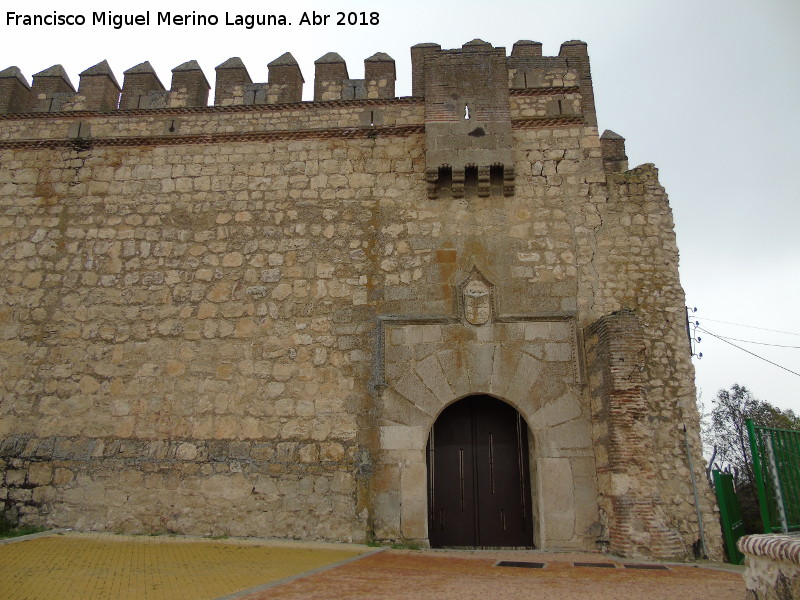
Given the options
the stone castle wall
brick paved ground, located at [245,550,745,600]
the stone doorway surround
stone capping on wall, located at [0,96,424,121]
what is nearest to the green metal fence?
brick paved ground, located at [245,550,745,600]

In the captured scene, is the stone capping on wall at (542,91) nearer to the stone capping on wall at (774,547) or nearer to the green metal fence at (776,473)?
the green metal fence at (776,473)

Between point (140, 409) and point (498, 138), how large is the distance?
5.88 metres

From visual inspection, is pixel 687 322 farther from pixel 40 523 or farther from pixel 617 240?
pixel 40 523

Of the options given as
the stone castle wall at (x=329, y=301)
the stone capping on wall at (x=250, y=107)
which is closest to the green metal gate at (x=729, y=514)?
the stone castle wall at (x=329, y=301)

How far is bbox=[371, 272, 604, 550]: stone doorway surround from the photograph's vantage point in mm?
6633

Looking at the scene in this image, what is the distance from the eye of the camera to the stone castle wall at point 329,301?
6.79 metres

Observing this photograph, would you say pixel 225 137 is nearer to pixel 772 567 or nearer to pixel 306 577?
pixel 306 577

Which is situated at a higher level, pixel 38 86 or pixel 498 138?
pixel 38 86

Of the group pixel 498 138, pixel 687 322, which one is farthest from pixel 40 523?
pixel 687 322

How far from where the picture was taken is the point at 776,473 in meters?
4.90

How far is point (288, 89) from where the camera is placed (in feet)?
27.7

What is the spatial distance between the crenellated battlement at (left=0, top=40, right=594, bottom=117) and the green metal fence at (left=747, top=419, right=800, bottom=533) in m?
4.86

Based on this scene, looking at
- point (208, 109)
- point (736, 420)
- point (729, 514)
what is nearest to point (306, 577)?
point (729, 514)

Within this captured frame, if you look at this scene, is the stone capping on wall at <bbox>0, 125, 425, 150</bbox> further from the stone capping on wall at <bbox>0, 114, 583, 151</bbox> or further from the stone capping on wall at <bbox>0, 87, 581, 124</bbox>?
the stone capping on wall at <bbox>0, 87, 581, 124</bbox>
